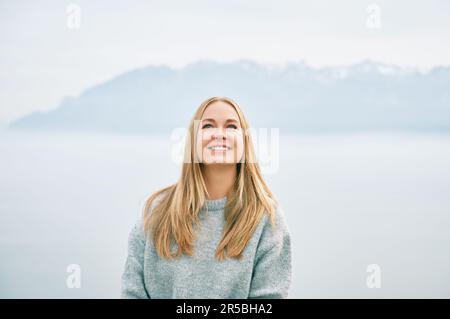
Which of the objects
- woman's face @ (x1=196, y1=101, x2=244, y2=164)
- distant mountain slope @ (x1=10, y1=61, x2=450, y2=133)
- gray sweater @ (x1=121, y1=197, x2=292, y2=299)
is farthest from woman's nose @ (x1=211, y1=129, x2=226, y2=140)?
distant mountain slope @ (x1=10, y1=61, x2=450, y2=133)

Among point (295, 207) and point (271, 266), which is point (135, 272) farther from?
point (295, 207)

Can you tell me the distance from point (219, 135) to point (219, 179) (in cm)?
14

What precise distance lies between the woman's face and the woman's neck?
0.04 metres

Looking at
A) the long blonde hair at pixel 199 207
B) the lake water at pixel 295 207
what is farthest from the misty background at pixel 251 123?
the long blonde hair at pixel 199 207

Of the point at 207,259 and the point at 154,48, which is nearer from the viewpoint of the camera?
the point at 207,259

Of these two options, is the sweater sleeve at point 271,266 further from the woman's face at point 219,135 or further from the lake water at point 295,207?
the lake water at point 295,207

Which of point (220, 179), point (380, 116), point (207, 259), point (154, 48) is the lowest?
point (207, 259)

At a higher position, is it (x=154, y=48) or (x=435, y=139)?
(x=154, y=48)

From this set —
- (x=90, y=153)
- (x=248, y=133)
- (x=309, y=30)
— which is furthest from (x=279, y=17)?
(x=90, y=153)

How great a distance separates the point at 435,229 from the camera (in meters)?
2.05

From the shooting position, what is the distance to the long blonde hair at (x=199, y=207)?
57.0 inches

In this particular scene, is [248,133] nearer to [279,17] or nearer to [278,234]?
[278,234]

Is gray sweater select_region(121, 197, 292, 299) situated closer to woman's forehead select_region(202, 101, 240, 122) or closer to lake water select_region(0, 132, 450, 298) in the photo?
woman's forehead select_region(202, 101, 240, 122)
